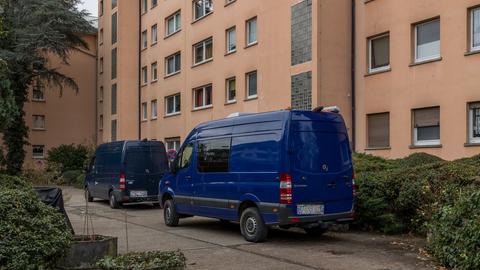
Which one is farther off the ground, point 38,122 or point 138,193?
point 38,122

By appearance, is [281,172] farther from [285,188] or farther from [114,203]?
[114,203]

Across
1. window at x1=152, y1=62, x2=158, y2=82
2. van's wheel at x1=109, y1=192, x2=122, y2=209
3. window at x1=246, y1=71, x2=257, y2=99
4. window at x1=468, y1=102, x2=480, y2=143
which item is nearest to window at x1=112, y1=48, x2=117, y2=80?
window at x1=152, y1=62, x2=158, y2=82

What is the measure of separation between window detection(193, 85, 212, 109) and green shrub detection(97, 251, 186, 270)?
22.1 metres

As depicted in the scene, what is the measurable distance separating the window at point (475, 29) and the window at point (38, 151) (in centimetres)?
3547

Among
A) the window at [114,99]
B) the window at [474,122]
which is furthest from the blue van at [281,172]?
the window at [114,99]

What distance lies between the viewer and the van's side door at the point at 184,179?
12922 millimetres

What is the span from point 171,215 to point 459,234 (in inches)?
306

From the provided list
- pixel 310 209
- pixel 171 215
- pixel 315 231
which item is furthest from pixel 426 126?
pixel 310 209

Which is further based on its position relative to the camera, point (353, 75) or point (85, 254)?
point (353, 75)

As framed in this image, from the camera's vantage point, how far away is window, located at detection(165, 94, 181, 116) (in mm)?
33375

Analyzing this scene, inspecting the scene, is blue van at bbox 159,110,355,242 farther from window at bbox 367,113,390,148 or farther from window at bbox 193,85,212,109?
window at bbox 193,85,212,109

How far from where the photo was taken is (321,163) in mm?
10602

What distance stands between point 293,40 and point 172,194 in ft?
32.8

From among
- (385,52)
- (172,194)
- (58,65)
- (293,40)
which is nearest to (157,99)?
(58,65)
